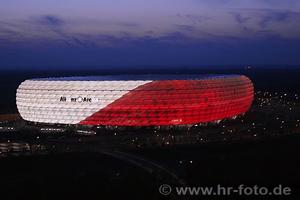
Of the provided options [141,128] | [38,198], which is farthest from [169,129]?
[38,198]

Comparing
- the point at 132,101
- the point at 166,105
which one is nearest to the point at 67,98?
the point at 132,101

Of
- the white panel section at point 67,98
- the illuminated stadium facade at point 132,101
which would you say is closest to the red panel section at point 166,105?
the illuminated stadium facade at point 132,101

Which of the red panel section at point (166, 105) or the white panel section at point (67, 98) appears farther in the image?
the white panel section at point (67, 98)

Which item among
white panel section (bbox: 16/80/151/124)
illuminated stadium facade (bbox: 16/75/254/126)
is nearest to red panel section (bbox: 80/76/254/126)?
illuminated stadium facade (bbox: 16/75/254/126)

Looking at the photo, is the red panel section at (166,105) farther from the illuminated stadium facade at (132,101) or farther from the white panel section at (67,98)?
the white panel section at (67,98)

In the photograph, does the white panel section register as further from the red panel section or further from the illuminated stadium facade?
the red panel section

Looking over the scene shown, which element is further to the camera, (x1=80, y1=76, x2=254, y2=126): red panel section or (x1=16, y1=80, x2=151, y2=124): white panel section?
(x1=16, y1=80, x2=151, y2=124): white panel section
